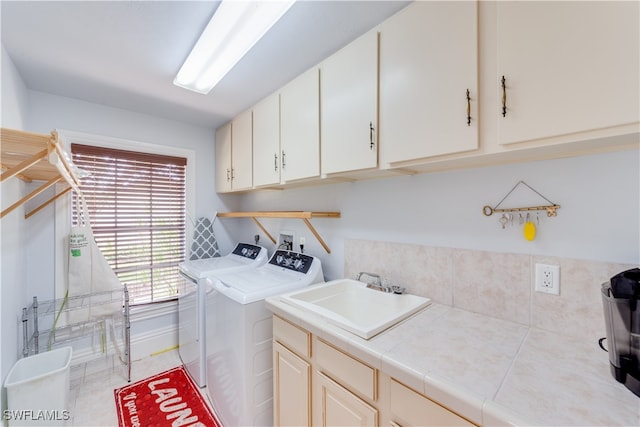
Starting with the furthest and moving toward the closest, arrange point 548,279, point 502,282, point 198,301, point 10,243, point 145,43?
1. point 198,301
2. point 10,243
3. point 145,43
4. point 502,282
5. point 548,279

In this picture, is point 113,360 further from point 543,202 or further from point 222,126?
point 543,202

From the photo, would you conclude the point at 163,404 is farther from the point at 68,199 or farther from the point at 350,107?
the point at 350,107

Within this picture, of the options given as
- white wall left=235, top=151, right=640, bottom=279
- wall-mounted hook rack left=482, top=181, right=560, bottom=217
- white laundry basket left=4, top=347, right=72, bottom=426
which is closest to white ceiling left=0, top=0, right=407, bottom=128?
white wall left=235, top=151, right=640, bottom=279

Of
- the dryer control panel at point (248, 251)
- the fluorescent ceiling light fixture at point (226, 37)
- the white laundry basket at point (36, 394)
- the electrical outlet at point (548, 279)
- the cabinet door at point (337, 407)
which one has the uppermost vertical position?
the fluorescent ceiling light fixture at point (226, 37)

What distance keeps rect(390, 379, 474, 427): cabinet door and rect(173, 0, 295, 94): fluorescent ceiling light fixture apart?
155 centimetres

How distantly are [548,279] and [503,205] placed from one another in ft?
1.14

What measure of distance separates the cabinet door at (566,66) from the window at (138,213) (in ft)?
8.98

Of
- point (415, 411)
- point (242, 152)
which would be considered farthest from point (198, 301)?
point (415, 411)

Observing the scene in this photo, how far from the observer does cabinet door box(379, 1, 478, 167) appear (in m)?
0.98

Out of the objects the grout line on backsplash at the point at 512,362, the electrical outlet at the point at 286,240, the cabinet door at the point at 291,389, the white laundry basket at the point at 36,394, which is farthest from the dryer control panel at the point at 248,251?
the grout line on backsplash at the point at 512,362

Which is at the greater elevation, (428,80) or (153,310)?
(428,80)

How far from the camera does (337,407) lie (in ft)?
3.57

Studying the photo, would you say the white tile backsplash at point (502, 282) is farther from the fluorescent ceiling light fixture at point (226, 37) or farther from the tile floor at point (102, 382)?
the tile floor at point (102, 382)

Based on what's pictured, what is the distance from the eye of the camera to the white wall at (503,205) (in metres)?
0.94
